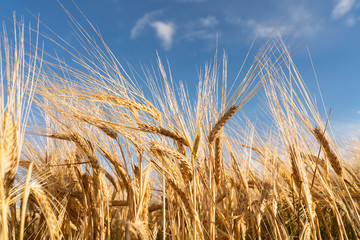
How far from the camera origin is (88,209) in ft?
5.30

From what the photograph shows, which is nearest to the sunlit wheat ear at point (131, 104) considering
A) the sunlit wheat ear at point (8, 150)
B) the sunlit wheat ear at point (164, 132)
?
the sunlit wheat ear at point (164, 132)

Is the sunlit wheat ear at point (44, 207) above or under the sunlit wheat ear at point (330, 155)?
under

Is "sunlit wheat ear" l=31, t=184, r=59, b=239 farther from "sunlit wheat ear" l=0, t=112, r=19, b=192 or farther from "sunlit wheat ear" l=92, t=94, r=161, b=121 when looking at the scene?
"sunlit wheat ear" l=92, t=94, r=161, b=121

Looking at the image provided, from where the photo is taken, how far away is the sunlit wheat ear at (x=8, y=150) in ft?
3.22

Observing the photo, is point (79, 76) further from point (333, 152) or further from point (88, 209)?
point (333, 152)

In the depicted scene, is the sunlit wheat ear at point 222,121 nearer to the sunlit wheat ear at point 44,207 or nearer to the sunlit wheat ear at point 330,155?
the sunlit wheat ear at point 330,155

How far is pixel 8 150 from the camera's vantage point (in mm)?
1002

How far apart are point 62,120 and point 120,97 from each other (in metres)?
0.43

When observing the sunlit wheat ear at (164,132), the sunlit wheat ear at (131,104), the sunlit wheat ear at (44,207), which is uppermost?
the sunlit wheat ear at (131,104)

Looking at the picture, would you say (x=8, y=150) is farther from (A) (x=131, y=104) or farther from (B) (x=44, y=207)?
(A) (x=131, y=104)

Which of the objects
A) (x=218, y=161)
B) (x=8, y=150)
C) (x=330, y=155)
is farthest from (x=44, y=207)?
(x=330, y=155)

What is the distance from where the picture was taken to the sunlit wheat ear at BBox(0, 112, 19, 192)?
983mm

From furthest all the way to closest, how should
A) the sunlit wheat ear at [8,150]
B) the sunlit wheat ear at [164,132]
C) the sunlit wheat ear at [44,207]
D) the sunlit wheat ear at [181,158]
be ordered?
the sunlit wheat ear at [164,132]
the sunlit wheat ear at [181,158]
the sunlit wheat ear at [44,207]
the sunlit wheat ear at [8,150]

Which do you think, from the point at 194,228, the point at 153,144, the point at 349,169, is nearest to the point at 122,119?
the point at 153,144
